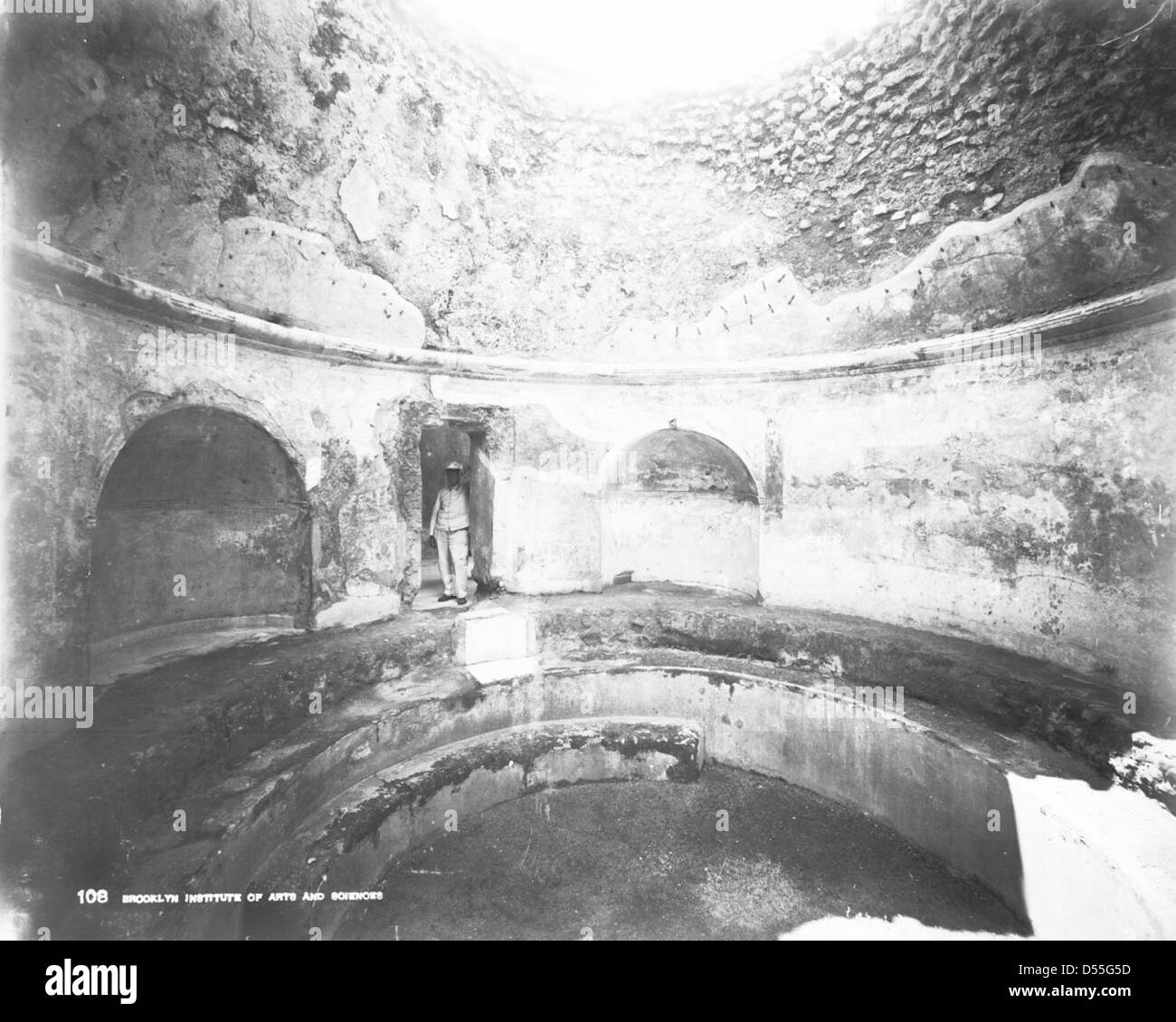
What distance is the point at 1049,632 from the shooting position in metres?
4.98

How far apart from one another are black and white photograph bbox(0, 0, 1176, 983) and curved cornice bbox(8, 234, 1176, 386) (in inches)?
1.7

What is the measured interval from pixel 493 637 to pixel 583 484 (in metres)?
2.30

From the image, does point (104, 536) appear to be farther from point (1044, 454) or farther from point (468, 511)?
point (1044, 454)

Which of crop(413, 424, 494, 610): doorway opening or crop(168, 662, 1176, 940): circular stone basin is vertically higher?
crop(413, 424, 494, 610): doorway opening

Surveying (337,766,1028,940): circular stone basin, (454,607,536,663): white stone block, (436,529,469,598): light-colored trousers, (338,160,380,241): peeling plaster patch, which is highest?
(338,160,380,241): peeling plaster patch

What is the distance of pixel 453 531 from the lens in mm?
6938

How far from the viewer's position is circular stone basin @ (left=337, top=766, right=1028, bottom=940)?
11.6 feet

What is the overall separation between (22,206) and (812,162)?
662 centimetres

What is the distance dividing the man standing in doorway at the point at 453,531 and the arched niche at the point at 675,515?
6.17ft

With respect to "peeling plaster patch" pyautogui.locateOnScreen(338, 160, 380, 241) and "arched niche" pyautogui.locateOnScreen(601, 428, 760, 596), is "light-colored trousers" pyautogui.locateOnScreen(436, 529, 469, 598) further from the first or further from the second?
"peeling plaster patch" pyautogui.locateOnScreen(338, 160, 380, 241)

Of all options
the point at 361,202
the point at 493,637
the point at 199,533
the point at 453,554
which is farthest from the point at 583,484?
the point at 199,533

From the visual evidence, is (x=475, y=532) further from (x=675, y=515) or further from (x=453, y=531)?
(x=675, y=515)

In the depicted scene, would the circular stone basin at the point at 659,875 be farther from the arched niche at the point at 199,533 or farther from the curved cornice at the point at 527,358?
the curved cornice at the point at 527,358

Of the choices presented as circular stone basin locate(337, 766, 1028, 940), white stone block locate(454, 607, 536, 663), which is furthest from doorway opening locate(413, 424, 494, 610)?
circular stone basin locate(337, 766, 1028, 940)
